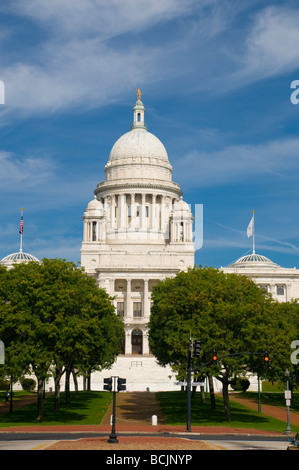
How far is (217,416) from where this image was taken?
60.8 meters

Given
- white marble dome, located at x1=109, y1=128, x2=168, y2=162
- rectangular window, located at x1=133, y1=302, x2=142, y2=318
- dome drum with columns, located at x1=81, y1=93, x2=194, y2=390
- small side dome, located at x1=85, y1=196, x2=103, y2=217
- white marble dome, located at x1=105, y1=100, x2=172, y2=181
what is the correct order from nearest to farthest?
dome drum with columns, located at x1=81, y1=93, x2=194, y2=390
rectangular window, located at x1=133, y1=302, x2=142, y2=318
small side dome, located at x1=85, y1=196, x2=103, y2=217
white marble dome, located at x1=105, y1=100, x2=172, y2=181
white marble dome, located at x1=109, y1=128, x2=168, y2=162

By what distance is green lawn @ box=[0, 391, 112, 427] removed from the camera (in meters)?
56.9

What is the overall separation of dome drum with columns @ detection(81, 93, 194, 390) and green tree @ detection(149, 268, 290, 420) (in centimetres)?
3528

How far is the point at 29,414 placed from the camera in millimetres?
61156

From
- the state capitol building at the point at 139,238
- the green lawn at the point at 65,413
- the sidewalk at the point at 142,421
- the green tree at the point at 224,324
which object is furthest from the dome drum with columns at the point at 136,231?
the green tree at the point at 224,324

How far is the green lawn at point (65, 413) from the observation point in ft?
187

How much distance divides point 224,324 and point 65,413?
56.1 feet

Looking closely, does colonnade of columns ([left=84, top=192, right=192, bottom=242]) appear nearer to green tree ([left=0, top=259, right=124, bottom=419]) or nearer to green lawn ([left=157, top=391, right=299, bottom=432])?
green lawn ([left=157, top=391, right=299, bottom=432])

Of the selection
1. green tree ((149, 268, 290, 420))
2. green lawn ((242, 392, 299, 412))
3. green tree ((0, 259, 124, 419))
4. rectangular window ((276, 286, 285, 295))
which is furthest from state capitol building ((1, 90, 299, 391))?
green tree ((0, 259, 124, 419))

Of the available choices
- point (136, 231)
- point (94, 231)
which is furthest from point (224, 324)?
point (136, 231)

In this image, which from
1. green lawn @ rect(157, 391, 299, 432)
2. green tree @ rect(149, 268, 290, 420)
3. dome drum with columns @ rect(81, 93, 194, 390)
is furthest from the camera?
dome drum with columns @ rect(81, 93, 194, 390)

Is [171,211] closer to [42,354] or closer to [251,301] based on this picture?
[251,301]

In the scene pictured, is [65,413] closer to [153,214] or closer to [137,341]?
[137,341]

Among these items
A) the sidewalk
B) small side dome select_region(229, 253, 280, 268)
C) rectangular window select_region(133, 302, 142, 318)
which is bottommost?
the sidewalk
